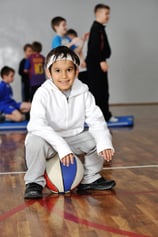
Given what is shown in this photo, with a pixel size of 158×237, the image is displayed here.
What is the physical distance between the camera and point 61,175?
2.93 metres

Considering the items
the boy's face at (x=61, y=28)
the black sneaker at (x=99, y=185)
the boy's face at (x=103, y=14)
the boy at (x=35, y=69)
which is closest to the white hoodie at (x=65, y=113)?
the black sneaker at (x=99, y=185)

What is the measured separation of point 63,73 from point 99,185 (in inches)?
28.0

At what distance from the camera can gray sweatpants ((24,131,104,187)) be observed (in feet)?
9.55

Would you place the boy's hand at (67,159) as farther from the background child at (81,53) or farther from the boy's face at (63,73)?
the background child at (81,53)

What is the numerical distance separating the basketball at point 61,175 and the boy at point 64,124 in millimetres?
42

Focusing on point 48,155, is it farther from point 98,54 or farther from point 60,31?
point 60,31

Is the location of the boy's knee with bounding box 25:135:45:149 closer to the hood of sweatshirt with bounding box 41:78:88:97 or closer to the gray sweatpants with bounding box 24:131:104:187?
the gray sweatpants with bounding box 24:131:104:187

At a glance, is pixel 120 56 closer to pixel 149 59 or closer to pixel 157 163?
pixel 149 59

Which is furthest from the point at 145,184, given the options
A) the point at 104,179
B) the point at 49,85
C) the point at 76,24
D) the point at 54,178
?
the point at 76,24

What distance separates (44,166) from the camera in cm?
294

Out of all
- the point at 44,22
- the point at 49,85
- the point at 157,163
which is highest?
the point at 44,22

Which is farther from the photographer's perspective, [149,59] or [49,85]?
[149,59]

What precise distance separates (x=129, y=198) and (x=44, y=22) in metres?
7.28

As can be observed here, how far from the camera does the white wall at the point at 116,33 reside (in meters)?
9.64
